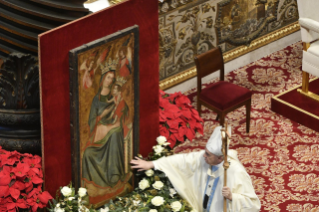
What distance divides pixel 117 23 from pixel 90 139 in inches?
30.8

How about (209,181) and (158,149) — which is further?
(209,181)

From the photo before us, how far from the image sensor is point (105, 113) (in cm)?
433

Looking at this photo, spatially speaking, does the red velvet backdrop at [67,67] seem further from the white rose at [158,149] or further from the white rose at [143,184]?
the white rose at [143,184]

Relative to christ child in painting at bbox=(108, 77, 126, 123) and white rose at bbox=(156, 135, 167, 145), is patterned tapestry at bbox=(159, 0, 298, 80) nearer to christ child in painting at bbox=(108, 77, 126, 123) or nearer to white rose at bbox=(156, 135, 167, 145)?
white rose at bbox=(156, 135, 167, 145)

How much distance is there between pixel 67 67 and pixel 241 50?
4636mm

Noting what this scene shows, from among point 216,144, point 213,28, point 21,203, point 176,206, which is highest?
point 213,28

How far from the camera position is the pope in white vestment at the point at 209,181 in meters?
4.87

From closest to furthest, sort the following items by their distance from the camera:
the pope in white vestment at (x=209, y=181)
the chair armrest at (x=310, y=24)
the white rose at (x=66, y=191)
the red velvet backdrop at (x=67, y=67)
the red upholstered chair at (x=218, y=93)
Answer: the red velvet backdrop at (x=67, y=67)
the white rose at (x=66, y=191)
the pope in white vestment at (x=209, y=181)
the red upholstered chair at (x=218, y=93)
the chair armrest at (x=310, y=24)

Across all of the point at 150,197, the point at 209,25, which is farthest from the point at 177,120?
the point at 209,25

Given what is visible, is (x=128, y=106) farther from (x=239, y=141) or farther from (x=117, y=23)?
(x=239, y=141)

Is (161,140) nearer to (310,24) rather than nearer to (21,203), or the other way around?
(21,203)

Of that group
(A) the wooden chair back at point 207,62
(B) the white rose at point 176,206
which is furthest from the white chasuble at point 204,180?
(A) the wooden chair back at point 207,62

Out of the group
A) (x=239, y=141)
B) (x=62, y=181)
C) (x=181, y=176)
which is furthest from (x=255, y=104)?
(x=62, y=181)

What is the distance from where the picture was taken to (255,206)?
4.92 metres
